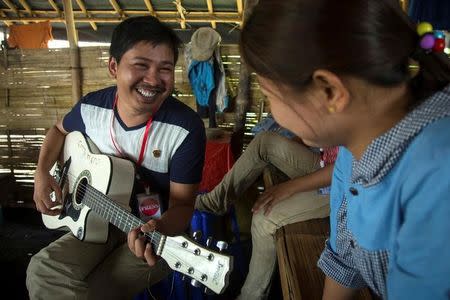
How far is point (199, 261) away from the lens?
126cm

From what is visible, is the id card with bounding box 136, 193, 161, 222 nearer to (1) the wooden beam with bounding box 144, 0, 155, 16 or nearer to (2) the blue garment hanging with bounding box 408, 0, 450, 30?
(2) the blue garment hanging with bounding box 408, 0, 450, 30

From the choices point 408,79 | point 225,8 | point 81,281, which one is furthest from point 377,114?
point 225,8

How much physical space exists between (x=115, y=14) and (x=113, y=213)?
269 inches

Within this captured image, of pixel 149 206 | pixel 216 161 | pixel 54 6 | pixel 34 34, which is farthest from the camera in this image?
pixel 54 6

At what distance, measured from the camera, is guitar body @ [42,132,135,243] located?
176cm

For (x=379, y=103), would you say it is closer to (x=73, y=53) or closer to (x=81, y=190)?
(x=81, y=190)

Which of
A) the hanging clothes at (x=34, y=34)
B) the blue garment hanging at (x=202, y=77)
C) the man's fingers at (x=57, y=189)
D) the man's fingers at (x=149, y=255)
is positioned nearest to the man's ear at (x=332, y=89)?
the man's fingers at (x=149, y=255)

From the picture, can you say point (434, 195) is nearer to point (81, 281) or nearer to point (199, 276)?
point (199, 276)

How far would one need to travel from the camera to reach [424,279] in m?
0.64

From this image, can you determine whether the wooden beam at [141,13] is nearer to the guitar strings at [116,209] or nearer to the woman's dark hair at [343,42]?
the guitar strings at [116,209]

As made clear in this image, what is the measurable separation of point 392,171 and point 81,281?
1641 mm

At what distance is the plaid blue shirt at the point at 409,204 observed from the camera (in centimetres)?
60

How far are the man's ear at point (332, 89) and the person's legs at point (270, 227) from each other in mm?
1407

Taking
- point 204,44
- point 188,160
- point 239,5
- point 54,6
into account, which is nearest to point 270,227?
point 188,160
